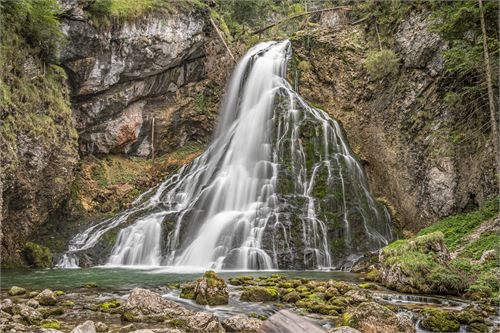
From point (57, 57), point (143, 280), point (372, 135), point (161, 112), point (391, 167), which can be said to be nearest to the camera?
A: point (143, 280)

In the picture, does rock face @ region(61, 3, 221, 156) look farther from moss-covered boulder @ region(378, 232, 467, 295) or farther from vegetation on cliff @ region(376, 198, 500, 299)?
moss-covered boulder @ region(378, 232, 467, 295)

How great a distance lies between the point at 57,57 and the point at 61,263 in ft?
30.1

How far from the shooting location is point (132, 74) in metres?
24.1

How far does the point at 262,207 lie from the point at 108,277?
23.5 ft

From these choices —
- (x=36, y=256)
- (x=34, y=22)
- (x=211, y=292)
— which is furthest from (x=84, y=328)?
(x=34, y=22)

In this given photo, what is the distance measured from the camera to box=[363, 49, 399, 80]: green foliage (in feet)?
69.2

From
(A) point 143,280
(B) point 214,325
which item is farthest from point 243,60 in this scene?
(B) point 214,325

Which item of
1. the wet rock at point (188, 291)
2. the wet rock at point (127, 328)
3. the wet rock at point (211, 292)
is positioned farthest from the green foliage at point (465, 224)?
the wet rock at point (127, 328)

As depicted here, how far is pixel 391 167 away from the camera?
2106 cm

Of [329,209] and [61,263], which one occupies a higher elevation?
[329,209]

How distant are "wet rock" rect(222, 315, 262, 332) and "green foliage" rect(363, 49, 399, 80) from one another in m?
17.0

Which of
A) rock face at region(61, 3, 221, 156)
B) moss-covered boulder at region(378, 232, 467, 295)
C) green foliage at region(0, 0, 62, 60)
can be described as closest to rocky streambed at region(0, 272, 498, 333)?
moss-covered boulder at region(378, 232, 467, 295)

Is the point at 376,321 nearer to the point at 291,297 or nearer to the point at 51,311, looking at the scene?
the point at 291,297

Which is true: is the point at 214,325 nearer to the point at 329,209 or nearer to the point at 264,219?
the point at 264,219
